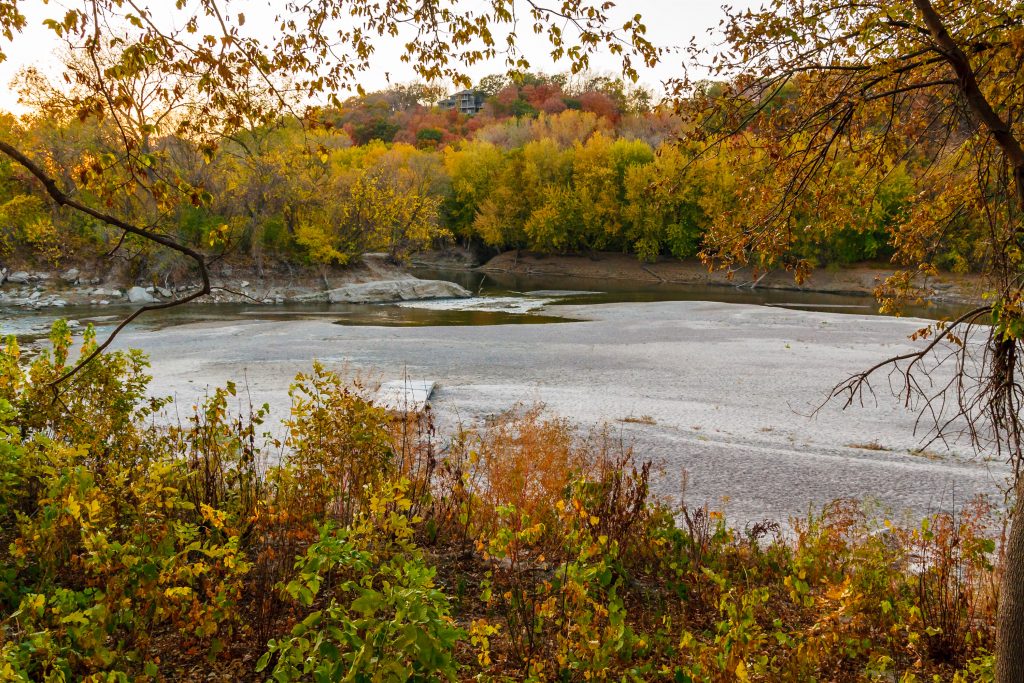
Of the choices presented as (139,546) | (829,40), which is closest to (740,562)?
(829,40)

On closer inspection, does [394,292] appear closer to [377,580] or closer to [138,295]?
[138,295]

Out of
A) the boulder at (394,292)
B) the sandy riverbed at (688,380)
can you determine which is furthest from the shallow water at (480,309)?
the sandy riverbed at (688,380)

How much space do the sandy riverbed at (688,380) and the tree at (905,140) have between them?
367 cm

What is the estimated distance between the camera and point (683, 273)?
1940 inches

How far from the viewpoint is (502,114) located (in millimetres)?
98500

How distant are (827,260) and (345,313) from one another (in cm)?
3165

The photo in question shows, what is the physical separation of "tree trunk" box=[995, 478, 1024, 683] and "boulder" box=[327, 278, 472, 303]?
3036 centimetres

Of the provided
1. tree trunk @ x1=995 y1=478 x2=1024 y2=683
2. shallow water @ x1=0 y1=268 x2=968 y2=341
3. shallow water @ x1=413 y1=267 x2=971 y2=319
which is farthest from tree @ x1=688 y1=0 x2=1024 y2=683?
shallow water @ x1=413 y1=267 x2=971 y2=319

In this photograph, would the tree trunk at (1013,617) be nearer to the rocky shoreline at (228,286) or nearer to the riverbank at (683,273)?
the rocky shoreline at (228,286)

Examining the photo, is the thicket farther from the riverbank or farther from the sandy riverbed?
the riverbank

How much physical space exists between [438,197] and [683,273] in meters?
17.6

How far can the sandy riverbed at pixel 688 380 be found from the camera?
8.85 m

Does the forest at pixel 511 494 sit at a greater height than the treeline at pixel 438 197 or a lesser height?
lesser

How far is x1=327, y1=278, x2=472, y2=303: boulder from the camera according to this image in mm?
33000
